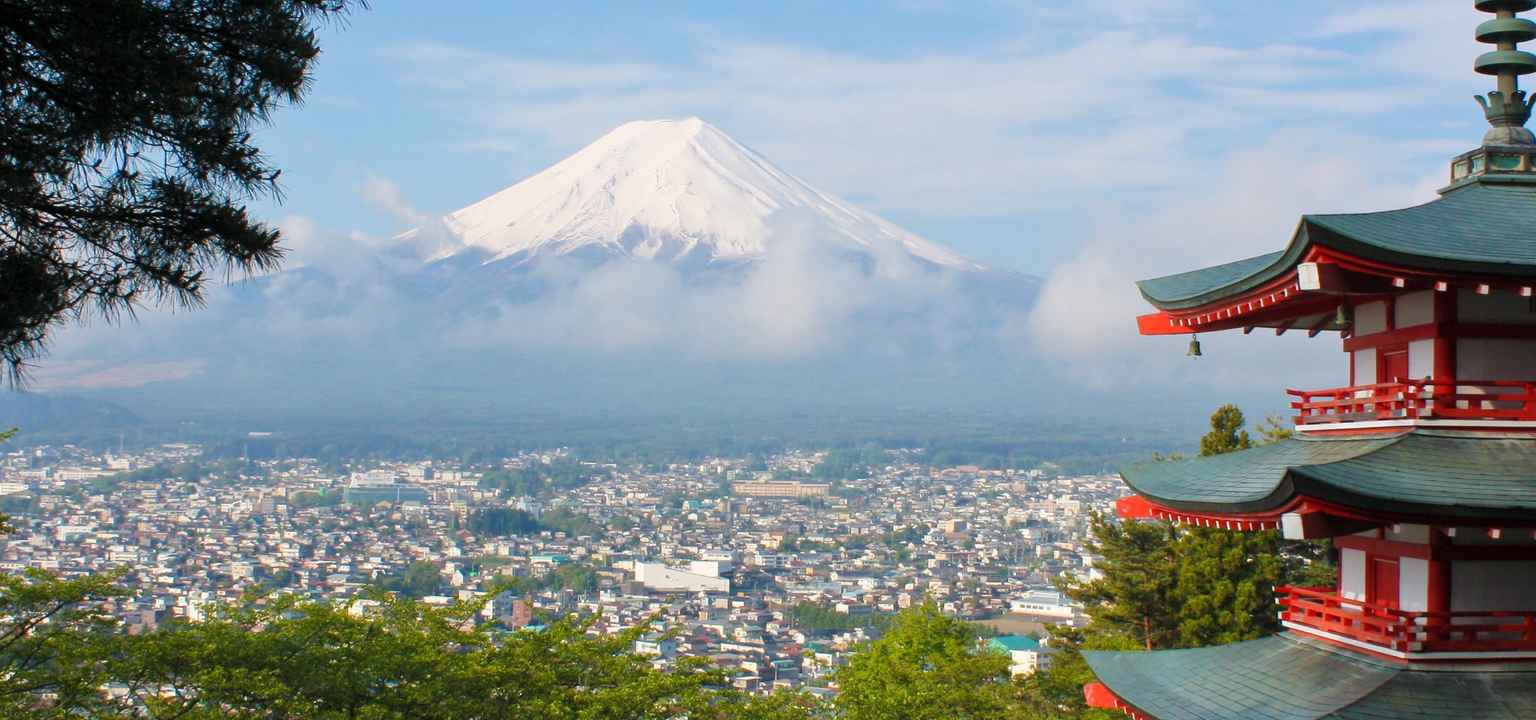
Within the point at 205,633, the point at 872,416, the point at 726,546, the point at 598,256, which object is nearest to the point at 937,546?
A: the point at 726,546

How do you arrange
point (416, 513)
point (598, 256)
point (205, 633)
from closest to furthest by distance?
point (205, 633) → point (416, 513) → point (598, 256)

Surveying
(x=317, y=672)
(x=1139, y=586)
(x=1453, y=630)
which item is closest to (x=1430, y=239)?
(x=1453, y=630)

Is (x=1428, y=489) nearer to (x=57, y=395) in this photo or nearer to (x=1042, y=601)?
(x=1042, y=601)

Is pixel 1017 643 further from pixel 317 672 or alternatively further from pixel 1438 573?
pixel 1438 573

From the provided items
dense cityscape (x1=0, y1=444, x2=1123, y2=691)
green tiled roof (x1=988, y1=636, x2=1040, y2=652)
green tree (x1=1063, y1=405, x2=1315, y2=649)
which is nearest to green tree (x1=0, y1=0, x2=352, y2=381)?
dense cityscape (x1=0, y1=444, x2=1123, y2=691)

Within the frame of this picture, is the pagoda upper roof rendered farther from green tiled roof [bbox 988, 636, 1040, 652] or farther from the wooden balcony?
green tiled roof [bbox 988, 636, 1040, 652]

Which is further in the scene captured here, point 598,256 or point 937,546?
point 598,256

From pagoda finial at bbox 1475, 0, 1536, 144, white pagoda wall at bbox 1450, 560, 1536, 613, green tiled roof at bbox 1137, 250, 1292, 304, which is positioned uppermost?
pagoda finial at bbox 1475, 0, 1536, 144
